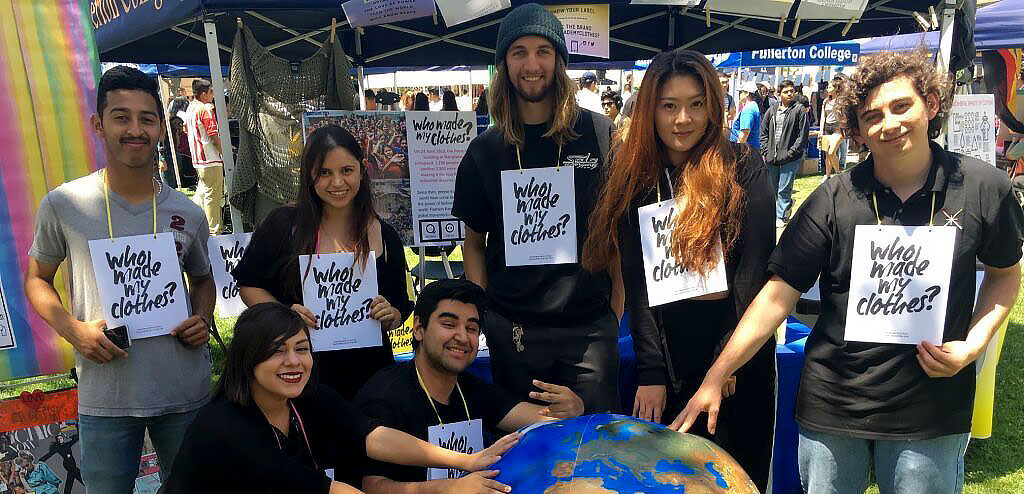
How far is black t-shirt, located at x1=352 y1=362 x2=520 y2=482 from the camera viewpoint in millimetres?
2414

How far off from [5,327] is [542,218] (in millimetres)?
2485

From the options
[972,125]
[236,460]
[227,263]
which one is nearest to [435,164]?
[227,263]

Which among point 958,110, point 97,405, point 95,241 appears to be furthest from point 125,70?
point 958,110

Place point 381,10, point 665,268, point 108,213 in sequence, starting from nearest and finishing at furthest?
point 665,268
point 108,213
point 381,10

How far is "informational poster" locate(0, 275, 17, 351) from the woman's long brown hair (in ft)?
9.10

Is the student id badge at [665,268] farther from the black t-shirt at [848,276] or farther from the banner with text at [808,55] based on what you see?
the banner with text at [808,55]

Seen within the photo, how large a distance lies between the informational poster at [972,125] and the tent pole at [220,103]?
4.11 m

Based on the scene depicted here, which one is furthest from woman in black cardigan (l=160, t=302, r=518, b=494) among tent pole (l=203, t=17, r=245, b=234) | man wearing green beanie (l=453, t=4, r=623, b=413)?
tent pole (l=203, t=17, r=245, b=234)

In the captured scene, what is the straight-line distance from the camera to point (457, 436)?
250 cm

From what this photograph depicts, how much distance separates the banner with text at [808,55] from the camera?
13.4 meters

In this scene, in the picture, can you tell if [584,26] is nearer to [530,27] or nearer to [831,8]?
[831,8]

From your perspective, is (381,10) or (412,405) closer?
(412,405)

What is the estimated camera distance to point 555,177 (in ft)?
8.55

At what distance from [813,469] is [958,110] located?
315 cm
